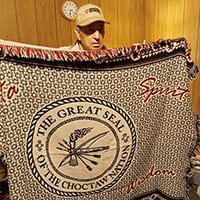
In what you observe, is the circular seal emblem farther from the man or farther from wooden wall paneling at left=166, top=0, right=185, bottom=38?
wooden wall paneling at left=166, top=0, right=185, bottom=38

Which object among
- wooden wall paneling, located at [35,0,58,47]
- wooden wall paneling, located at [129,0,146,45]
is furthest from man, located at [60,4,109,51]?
wooden wall paneling, located at [129,0,146,45]

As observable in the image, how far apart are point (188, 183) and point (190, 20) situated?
150cm

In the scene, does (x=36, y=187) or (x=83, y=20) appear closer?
(x=36, y=187)

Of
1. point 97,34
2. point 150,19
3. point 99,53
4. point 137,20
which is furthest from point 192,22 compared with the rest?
point 99,53

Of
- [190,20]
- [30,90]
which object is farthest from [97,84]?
[190,20]

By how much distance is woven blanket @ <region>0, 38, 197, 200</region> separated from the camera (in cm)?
88

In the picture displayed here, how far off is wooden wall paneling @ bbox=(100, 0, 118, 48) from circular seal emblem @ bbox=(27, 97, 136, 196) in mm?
1666

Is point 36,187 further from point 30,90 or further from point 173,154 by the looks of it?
point 173,154

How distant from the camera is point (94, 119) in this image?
96cm

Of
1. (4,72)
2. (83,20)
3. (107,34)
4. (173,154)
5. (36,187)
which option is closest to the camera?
(4,72)

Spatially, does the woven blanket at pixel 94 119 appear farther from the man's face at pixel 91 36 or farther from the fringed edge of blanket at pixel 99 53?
the man's face at pixel 91 36

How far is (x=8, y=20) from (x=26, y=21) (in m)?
0.14

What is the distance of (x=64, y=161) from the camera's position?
3.20 ft

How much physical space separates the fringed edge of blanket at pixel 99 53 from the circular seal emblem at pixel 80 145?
16cm
